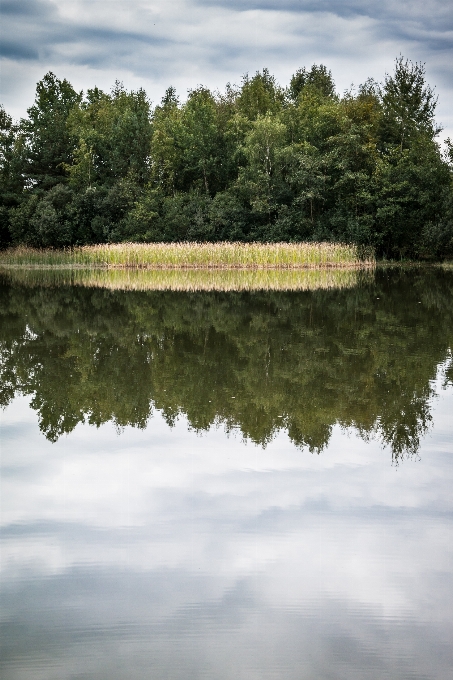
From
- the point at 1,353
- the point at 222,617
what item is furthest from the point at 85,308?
the point at 222,617

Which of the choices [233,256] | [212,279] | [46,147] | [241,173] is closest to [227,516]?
[212,279]

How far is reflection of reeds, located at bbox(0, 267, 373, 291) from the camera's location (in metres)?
23.0

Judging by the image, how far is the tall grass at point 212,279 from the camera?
2302 centimetres

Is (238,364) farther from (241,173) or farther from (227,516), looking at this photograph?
(241,173)

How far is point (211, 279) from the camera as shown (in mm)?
26312

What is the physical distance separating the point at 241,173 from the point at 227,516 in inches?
1456

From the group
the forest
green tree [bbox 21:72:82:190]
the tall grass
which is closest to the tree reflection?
the tall grass

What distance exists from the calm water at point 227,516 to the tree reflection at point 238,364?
0.15 ft

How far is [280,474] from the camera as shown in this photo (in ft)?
17.3

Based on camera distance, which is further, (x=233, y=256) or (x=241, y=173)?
(x=241, y=173)

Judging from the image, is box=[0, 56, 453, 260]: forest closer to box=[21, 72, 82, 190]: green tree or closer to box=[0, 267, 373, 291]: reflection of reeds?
box=[21, 72, 82, 190]: green tree

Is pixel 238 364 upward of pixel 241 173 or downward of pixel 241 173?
downward

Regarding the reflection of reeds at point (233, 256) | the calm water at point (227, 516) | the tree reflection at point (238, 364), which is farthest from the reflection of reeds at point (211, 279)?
the calm water at point (227, 516)

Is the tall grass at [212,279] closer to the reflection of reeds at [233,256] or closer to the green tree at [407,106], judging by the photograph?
the reflection of reeds at [233,256]
